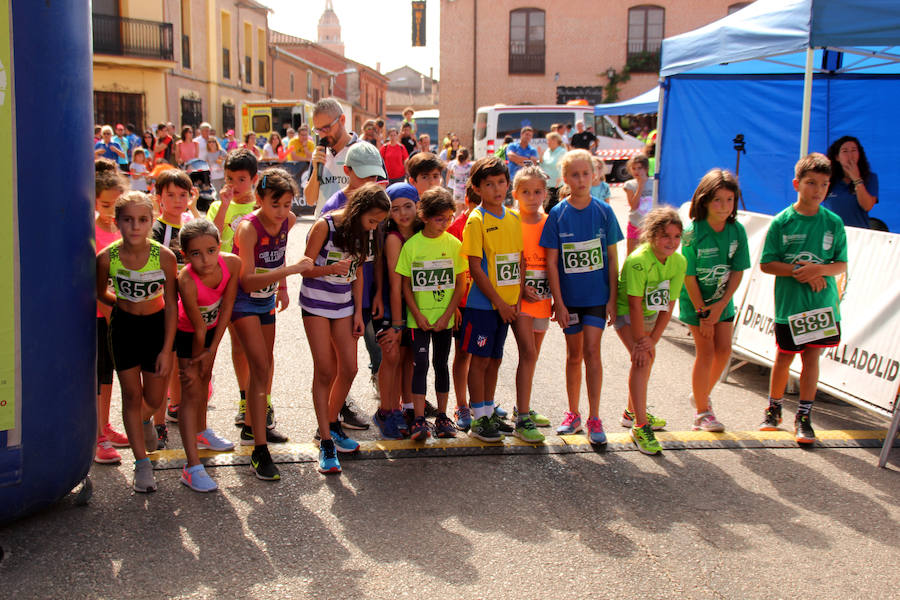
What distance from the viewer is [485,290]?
460 centimetres

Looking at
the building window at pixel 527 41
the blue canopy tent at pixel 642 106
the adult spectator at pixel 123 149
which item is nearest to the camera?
the blue canopy tent at pixel 642 106

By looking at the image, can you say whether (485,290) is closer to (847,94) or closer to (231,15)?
(847,94)

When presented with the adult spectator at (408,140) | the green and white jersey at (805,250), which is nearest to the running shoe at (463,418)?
the green and white jersey at (805,250)

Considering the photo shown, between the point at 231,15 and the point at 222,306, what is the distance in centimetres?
3865

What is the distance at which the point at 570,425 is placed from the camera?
5004 millimetres

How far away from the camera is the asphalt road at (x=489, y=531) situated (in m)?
3.21

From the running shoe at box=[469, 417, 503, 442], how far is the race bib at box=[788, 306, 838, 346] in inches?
77.2

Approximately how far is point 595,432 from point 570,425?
28 centimetres

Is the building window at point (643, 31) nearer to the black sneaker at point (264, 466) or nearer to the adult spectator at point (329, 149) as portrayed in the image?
the adult spectator at point (329, 149)

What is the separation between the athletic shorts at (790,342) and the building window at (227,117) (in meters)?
36.4

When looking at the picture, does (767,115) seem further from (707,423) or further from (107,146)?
(107,146)

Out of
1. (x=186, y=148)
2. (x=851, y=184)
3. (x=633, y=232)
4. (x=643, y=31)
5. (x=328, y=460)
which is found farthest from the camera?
(x=643, y=31)

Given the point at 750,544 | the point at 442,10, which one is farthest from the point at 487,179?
the point at 442,10

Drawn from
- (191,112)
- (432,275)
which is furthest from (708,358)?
(191,112)
